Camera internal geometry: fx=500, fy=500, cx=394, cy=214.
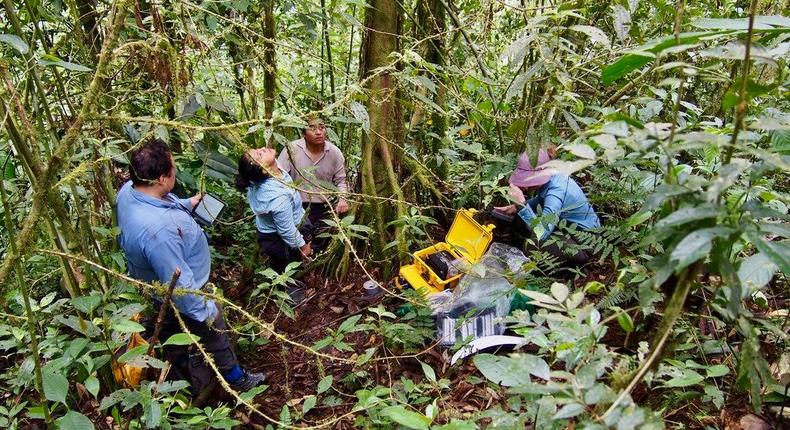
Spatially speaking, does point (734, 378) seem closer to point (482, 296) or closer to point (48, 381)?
point (482, 296)

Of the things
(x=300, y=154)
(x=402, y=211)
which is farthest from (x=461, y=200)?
(x=300, y=154)

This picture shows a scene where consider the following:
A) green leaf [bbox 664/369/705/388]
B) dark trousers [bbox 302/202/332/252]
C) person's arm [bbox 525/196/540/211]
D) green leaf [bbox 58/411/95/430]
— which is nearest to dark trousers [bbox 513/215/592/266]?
person's arm [bbox 525/196/540/211]

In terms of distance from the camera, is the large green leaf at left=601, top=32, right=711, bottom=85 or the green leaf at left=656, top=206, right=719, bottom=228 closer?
the green leaf at left=656, top=206, right=719, bottom=228

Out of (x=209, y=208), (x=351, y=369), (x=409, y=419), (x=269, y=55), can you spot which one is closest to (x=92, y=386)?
(x=409, y=419)

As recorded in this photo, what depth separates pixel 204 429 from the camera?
214 centimetres

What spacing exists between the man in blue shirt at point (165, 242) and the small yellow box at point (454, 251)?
1207 mm

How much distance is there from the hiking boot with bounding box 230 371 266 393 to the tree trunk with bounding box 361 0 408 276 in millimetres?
1074

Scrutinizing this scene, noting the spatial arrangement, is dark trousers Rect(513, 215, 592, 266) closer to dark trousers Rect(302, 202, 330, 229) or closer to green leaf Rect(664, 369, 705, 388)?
green leaf Rect(664, 369, 705, 388)

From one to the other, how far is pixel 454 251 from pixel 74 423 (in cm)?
229

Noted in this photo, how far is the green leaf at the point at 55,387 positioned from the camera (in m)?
1.51

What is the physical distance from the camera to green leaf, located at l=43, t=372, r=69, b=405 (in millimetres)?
1514

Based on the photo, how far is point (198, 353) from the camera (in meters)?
2.80

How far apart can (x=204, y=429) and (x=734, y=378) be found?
223 cm

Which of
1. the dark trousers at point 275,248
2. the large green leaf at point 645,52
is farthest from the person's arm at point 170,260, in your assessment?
the large green leaf at point 645,52
